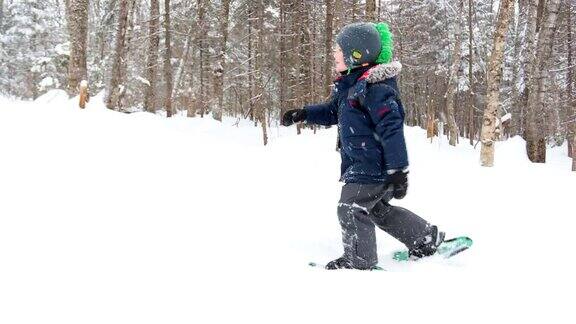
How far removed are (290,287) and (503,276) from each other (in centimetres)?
137

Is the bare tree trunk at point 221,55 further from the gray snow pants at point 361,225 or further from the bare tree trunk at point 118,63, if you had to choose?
the gray snow pants at point 361,225

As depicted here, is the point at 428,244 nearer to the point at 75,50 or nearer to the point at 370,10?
the point at 370,10

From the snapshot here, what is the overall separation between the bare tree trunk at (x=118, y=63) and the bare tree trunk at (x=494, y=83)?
9117 mm

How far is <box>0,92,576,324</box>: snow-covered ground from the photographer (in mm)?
2203

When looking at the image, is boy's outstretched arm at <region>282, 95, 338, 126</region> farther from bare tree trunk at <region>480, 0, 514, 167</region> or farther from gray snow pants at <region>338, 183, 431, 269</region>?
bare tree trunk at <region>480, 0, 514, 167</region>

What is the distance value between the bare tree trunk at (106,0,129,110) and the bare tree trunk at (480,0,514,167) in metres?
9.12

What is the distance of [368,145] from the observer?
3.37m

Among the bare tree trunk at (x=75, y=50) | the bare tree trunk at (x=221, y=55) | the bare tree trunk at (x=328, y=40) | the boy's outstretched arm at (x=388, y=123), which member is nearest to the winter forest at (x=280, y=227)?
the boy's outstretched arm at (x=388, y=123)

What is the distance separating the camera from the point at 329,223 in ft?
14.9

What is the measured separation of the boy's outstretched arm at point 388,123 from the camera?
10.5 ft

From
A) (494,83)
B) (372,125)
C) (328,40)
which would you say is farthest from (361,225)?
→ (328,40)

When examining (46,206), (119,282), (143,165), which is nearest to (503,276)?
(119,282)

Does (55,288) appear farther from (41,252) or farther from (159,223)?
(159,223)

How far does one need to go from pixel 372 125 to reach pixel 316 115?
0.68m
